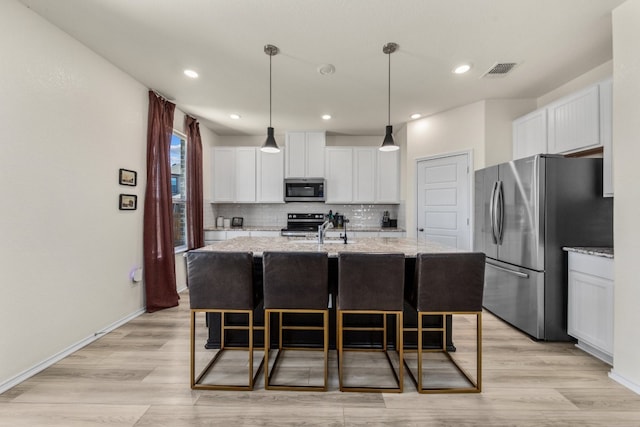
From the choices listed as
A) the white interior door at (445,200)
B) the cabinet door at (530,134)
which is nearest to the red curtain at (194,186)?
the white interior door at (445,200)

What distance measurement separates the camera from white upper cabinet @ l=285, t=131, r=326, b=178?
5.04 metres

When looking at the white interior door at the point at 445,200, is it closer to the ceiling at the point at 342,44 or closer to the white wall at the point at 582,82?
the ceiling at the point at 342,44

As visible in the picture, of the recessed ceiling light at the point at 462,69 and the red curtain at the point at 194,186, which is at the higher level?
the recessed ceiling light at the point at 462,69

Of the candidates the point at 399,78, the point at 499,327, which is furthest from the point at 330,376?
the point at 399,78

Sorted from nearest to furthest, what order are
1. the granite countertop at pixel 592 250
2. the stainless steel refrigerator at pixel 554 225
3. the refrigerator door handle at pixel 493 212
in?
the granite countertop at pixel 592 250
the stainless steel refrigerator at pixel 554 225
the refrigerator door handle at pixel 493 212

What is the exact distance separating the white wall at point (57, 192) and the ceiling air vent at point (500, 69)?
3773 mm

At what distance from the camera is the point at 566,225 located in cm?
258

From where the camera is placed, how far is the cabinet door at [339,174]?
5.06m

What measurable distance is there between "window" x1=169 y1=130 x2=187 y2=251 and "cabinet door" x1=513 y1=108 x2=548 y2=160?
14.8 feet

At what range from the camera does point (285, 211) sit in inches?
215

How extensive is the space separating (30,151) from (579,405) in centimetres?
403

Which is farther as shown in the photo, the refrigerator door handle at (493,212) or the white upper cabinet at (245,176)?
the white upper cabinet at (245,176)

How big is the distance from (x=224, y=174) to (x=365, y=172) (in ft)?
8.29


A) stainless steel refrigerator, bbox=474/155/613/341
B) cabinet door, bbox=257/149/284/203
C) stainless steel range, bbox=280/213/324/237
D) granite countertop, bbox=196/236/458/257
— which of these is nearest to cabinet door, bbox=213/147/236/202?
cabinet door, bbox=257/149/284/203
